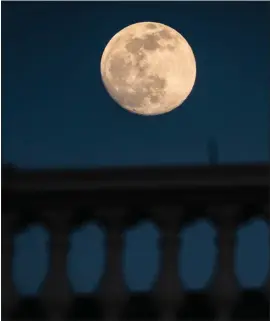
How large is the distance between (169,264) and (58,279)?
0.64 m

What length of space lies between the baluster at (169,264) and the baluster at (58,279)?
0.51m

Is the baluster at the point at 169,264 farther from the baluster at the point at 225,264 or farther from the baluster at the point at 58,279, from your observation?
the baluster at the point at 58,279

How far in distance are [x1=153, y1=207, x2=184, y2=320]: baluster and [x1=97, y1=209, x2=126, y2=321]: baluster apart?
0.67 ft

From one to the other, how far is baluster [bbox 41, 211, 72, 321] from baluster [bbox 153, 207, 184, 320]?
51 centimetres

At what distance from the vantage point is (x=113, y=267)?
16.3ft

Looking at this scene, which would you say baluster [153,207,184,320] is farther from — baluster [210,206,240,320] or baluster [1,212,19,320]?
baluster [1,212,19,320]

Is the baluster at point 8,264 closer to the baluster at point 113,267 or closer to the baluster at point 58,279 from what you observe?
the baluster at point 58,279

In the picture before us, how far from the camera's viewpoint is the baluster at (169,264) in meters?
4.75

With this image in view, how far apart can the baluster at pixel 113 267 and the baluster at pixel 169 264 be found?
205 millimetres

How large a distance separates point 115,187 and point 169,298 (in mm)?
868

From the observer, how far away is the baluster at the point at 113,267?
4.77m

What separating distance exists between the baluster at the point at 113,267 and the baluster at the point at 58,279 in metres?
0.20

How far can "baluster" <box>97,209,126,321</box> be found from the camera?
4773mm

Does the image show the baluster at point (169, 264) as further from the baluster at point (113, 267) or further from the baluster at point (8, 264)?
the baluster at point (8, 264)
